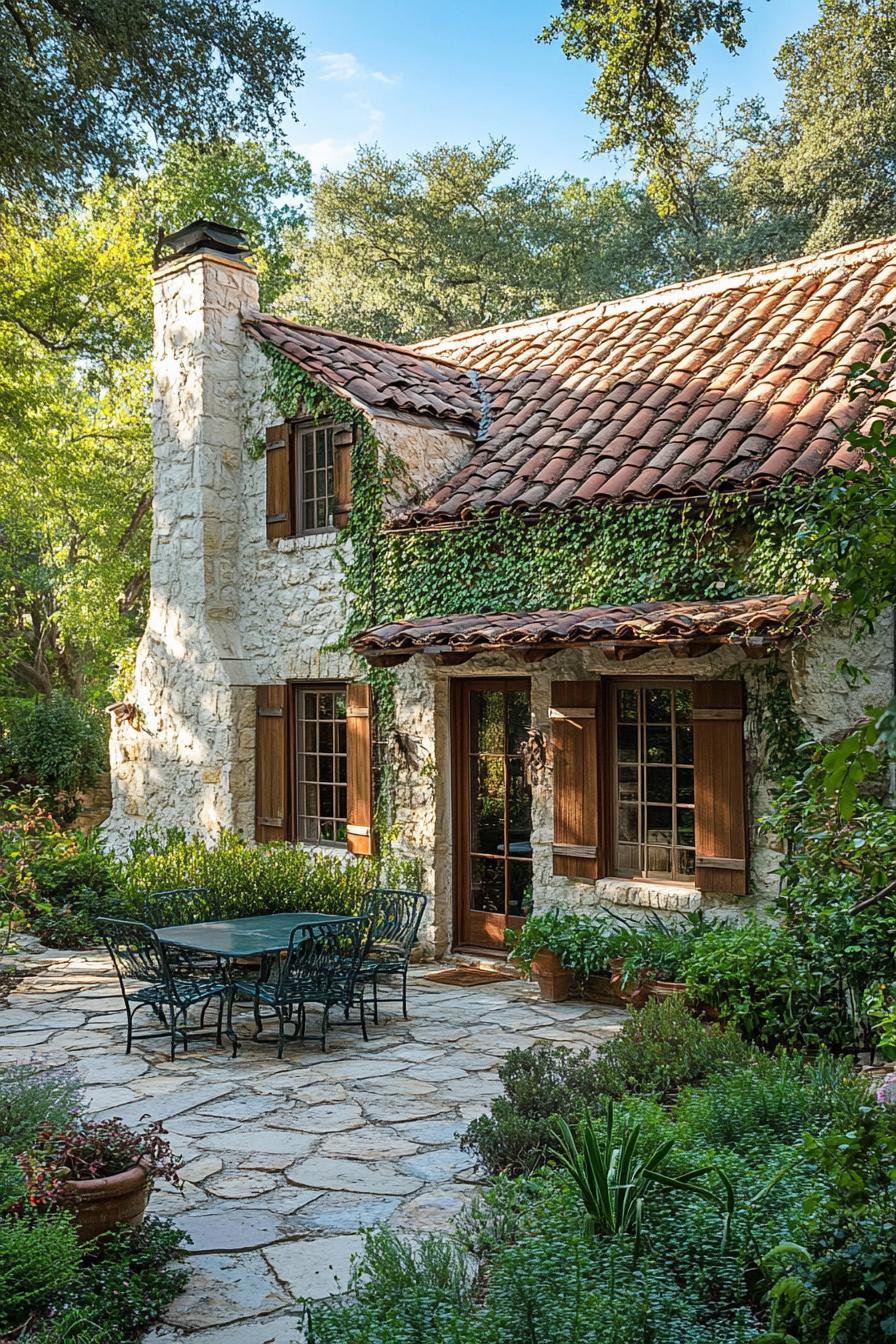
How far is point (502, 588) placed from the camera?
9859 millimetres

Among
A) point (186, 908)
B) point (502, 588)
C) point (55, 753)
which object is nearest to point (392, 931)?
point (186, 908)

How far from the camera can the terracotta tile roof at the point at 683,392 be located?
8758mm

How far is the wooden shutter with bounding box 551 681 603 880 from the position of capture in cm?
898

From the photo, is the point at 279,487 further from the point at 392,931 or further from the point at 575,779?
the point at 392,931

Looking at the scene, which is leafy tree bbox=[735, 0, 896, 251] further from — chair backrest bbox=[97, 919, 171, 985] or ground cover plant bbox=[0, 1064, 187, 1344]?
ground cover plant bbox=[0, 1064, 187, 1344]

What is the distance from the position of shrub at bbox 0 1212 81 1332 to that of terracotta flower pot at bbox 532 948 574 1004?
5.42 m

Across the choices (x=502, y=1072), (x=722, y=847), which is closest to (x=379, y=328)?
(x=722, y=847)

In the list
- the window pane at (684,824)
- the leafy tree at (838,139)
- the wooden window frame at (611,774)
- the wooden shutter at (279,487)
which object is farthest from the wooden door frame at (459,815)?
the leafy tree at (838,139)

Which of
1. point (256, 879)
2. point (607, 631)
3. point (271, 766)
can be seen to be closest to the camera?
point (607, 631)

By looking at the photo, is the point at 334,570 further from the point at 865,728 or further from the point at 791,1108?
the point at 865,728

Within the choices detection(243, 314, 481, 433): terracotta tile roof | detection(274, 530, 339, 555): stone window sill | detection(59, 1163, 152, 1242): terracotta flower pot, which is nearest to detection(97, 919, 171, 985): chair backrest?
detection(59, 1163, 152, 1242): terracotta flower pot

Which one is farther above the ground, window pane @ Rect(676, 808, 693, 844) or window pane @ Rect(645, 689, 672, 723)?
window pane @ Rect(645, 689, 672, 723)

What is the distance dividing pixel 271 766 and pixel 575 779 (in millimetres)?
3585

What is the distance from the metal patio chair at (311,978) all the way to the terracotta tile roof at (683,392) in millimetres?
4036
